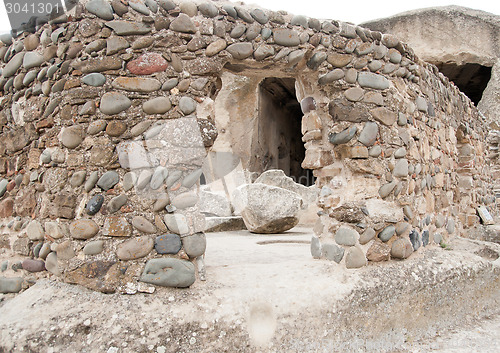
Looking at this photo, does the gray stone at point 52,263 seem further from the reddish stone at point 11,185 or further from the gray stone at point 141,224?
the reddish stone at point 11,185

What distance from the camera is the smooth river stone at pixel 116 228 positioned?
2105mm

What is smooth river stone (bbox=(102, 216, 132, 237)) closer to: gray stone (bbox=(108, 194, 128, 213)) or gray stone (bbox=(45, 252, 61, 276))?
gray stone (bbox=(108, 194, 128, 213))

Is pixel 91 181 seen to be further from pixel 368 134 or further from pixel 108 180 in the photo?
pixel 368 134

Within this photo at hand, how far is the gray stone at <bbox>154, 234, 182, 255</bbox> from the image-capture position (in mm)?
2135

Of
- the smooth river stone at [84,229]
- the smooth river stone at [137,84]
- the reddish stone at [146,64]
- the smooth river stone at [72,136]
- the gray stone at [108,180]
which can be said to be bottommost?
the smooth river stone at [84,229]

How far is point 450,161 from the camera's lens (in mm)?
3717

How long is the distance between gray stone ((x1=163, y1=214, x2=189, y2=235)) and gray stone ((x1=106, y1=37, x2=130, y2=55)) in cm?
99

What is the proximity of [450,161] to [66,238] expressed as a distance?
339cm

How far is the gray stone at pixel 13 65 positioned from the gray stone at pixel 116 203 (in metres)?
1.20

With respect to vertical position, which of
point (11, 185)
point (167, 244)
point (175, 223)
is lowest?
point (167, 244)

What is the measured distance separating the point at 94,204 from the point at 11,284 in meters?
0.83

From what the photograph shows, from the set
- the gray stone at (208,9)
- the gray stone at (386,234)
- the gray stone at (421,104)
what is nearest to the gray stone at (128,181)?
the gray stone at (208,9)

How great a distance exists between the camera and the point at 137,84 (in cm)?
220

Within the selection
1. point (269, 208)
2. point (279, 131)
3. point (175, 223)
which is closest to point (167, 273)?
point (175, 223)
